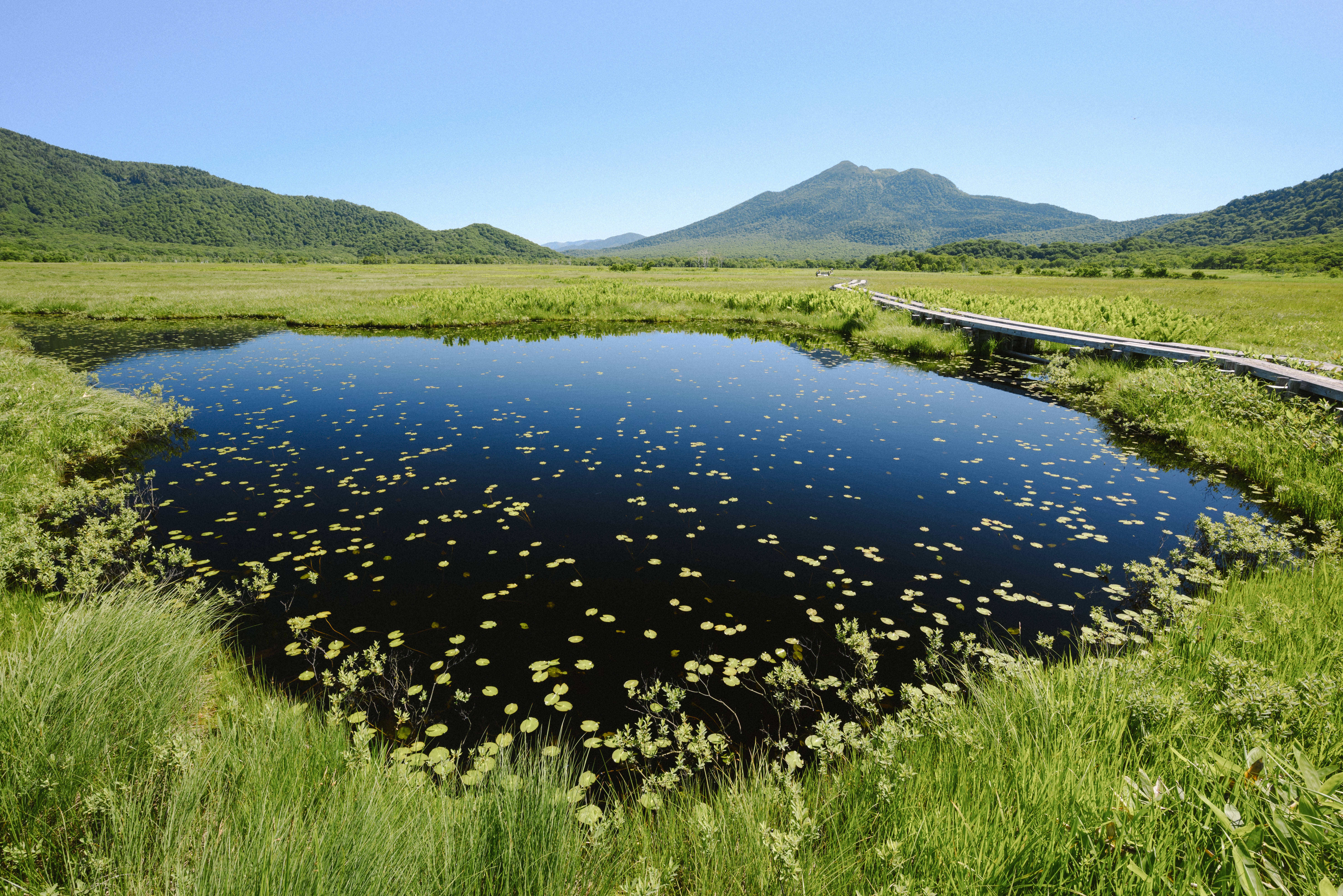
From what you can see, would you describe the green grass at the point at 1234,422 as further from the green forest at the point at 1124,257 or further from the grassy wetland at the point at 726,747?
the green forest at the point at 1124,257

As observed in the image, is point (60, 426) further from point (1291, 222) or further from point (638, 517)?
point (1291, 222)

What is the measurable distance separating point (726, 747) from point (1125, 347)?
18.5m

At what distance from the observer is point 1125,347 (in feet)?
51.9

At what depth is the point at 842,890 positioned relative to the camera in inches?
97.3

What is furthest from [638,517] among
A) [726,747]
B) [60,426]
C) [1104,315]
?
[1104,315]

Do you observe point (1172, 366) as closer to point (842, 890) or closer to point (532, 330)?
point (842, 890)

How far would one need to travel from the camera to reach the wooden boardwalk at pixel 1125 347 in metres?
10.4

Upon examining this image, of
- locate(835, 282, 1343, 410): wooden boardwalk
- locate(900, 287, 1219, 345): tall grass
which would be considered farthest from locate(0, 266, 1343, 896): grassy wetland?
locate(900, 287, 1219, 345): tall grass

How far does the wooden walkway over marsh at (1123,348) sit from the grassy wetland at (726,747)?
4.48 m

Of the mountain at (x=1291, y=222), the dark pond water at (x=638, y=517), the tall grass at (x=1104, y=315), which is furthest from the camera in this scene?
the mountain at (x=1291, y=222)

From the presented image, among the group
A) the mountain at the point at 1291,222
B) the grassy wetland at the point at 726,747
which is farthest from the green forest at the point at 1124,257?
the grassy wetland at the point at 726,747

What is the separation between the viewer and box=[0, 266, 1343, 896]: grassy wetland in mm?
2244

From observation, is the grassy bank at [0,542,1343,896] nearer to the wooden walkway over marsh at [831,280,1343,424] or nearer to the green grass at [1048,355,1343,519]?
the green grass at [1048,355,1343,519]

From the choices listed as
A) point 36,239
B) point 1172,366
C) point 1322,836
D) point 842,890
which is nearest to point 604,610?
point 842,890
